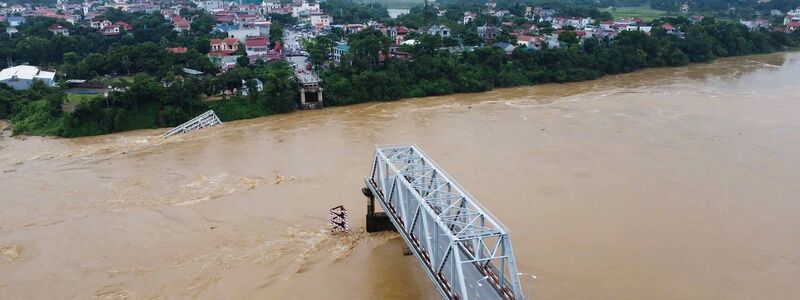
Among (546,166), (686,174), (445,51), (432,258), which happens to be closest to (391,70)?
(445,51)

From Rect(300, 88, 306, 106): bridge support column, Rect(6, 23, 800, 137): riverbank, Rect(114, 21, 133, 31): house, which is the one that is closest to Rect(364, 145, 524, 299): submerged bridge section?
Rect(6, 23, 800, 137): riverbank

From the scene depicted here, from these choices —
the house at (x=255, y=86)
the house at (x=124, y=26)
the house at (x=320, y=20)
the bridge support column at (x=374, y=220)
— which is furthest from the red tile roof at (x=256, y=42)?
the bridge support column at (x=374, y=220)

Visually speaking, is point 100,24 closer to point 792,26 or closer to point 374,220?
point 374,220

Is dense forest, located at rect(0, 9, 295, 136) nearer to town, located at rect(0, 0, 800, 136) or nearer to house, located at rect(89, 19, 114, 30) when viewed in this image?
town, located at rect(0, 0, 800, 136)

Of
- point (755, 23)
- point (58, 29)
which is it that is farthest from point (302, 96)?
point (755, 23)

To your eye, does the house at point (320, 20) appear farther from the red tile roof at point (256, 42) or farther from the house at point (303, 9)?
the red tile roof at point (256, 42)

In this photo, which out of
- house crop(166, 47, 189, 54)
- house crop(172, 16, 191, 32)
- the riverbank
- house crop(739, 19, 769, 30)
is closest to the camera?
the riverbank

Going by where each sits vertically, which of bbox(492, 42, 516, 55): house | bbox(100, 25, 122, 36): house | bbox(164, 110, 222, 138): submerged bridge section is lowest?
bbox(164, 110, 222, 138): submerged bridge section
